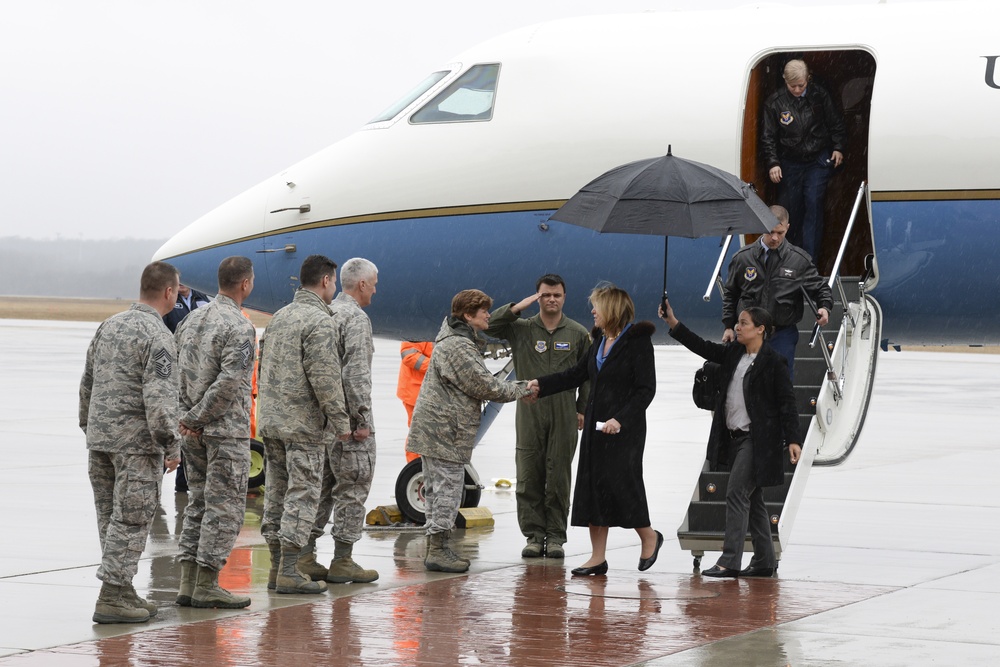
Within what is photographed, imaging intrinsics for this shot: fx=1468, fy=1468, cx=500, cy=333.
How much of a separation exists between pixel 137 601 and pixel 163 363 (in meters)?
1.30

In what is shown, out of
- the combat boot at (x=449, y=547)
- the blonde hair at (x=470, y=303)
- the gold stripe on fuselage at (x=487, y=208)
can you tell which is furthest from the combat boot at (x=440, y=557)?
the gold stripe on fuselage at (x=487, y=208)

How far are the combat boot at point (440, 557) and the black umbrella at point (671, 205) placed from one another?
2.28 meters

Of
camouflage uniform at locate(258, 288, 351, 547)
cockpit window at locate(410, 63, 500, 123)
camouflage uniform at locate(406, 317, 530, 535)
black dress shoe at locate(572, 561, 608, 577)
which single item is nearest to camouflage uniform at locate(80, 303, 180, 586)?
camouflage uniform at locate(258, 288, 351, 547)

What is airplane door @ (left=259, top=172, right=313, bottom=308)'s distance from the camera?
1255cm

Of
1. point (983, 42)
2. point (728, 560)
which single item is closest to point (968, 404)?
point (983, 42)

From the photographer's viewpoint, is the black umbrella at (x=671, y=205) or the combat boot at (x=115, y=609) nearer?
the combat boot at (x=115, y=609)

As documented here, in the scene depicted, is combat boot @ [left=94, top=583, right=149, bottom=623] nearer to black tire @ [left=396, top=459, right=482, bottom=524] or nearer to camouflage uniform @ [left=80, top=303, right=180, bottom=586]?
camouflage uniform @ [left=80, top=303, right=180, bottom=586]

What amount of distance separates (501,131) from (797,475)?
3.95 meters

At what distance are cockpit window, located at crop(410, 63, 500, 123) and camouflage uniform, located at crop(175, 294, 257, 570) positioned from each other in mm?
4535

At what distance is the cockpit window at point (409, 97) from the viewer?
12812 millimetres

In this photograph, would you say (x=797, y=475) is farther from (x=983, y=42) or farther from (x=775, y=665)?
(x=983, y=42)

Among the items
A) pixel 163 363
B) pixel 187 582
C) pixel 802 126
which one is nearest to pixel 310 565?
pixel 187 582

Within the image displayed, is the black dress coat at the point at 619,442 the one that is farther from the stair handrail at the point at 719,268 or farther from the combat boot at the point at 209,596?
the combat boot at the point at 209,596

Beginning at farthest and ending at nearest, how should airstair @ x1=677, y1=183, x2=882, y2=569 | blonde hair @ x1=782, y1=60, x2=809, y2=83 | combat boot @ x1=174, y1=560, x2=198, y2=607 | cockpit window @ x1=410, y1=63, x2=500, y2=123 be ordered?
cockpit window @ x1=410, y1=63, x2=500, y2=123 → blonde hair @ x1=782, y1=60, x2=809, y2=83 → airstair @ x1=677, y1=183, x2=882, y2=569 → combat boot @ x1=174, y1=560, x2=198, y2=607
